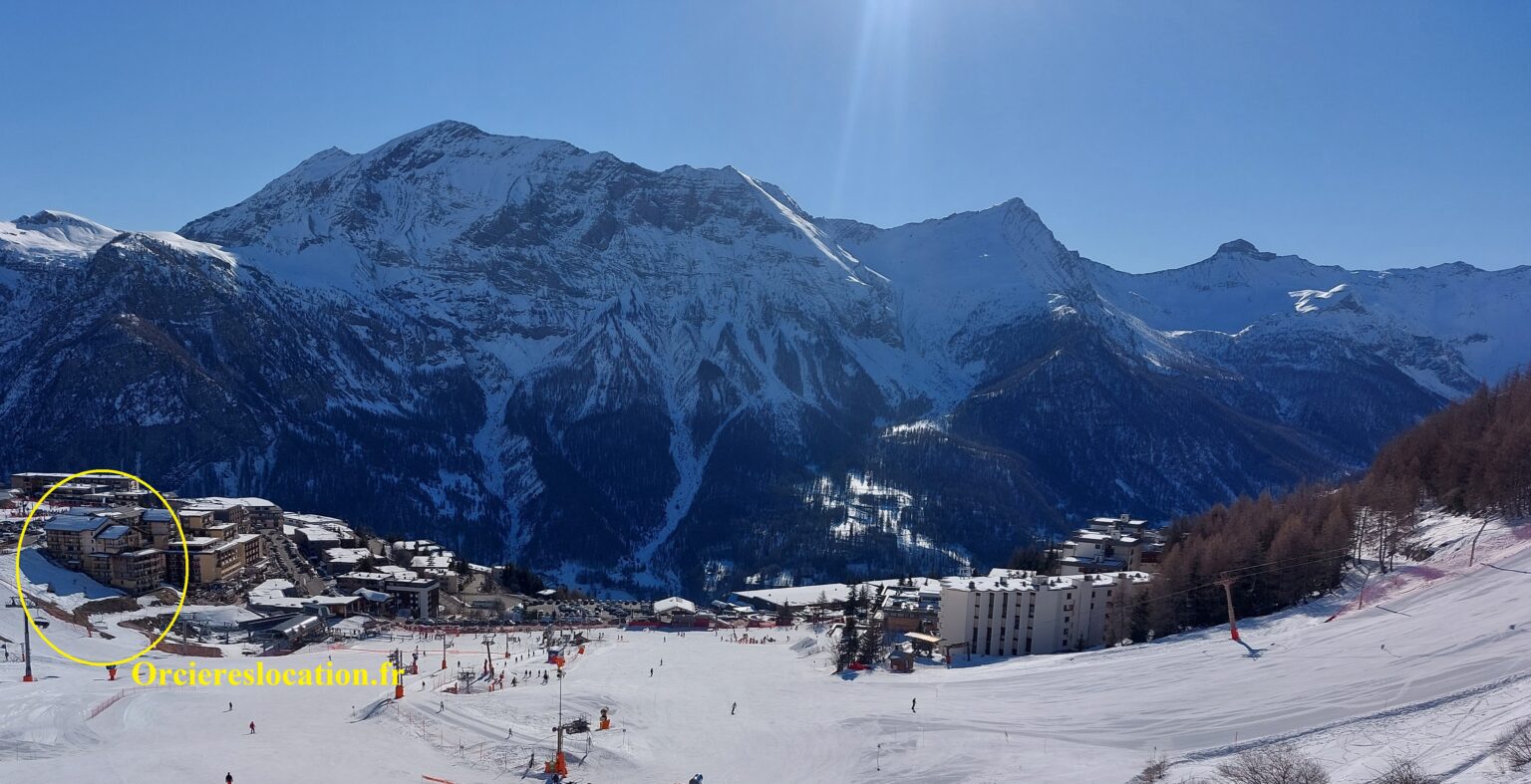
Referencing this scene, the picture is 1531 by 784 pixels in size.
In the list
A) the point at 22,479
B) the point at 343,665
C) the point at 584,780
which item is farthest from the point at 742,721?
the point at 22,479

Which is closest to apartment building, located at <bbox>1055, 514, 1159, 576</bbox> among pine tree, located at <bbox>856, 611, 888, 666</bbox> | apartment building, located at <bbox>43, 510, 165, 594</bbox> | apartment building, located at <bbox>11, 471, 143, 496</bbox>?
pine tree, located at <bbox>856, 611, 888, 666</bbox>

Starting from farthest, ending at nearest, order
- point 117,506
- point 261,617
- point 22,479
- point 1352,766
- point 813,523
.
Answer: point 813,523 < point 22,479 < point 117,506 < point 261,617 < point 1352,766

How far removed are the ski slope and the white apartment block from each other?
9081 millimetres

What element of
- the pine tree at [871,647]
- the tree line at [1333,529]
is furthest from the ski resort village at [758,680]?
the tree line at [1333,529]

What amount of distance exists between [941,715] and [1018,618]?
924 inches

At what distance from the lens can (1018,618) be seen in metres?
67.8

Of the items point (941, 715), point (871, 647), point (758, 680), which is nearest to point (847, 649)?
point (871, 647)

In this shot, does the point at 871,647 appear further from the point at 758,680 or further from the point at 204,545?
the point at 204,545

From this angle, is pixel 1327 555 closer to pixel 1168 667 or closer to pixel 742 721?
pixel 1168 667

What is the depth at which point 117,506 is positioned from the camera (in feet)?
287

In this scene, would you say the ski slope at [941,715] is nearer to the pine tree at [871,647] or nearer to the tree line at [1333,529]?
the tree line at [1333,529]

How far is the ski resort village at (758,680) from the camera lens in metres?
37.1

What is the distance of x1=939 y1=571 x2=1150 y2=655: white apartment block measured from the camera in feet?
222

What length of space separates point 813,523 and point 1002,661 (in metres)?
107
